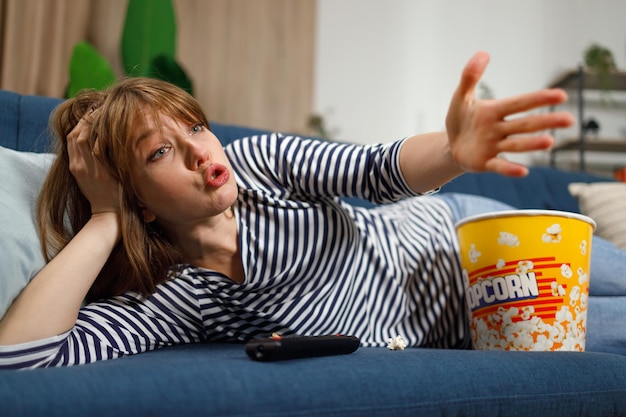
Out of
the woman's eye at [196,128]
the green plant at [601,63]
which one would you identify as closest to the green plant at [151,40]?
the woman's eye at [196,128]

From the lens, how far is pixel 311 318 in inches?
43.9

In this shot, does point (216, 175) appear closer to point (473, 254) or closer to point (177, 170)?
point (177, 170)

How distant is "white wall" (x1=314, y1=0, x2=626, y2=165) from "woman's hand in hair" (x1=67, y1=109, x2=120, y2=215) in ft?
8.25

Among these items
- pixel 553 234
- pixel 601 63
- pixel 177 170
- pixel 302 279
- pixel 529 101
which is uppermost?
pixel 601 63

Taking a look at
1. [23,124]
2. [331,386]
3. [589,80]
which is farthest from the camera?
[589,80]

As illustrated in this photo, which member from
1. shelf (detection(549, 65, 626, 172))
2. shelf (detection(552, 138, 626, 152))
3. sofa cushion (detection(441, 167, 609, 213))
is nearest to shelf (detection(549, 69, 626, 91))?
shelf (detection(549, 65, 626, 172))

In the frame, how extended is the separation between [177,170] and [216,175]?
0.20 ft

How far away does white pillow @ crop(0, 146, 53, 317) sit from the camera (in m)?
0.89

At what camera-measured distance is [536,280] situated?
105 cm

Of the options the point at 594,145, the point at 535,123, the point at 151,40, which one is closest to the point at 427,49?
the point at 594,145

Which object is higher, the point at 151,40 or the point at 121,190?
the point at 151,40

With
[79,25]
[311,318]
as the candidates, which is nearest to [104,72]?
[79,25]

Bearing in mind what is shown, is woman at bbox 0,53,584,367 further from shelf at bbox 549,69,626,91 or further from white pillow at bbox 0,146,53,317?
shelf at bbox 549,69,626,91

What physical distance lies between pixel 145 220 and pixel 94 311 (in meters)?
0.17
